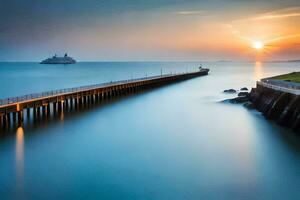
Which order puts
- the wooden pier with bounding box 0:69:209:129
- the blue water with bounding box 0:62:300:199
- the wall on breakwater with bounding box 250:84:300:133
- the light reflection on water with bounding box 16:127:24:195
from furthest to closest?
the wooden pier with bounding box 0:69:209:129 → the wall on breakwater with bounding box 250:84:300:133 → the light reflection on water with bounding box 16:127:24:195 → the blue water with bounding box 0:62:300:199

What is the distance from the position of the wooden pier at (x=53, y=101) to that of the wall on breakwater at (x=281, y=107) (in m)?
20.9

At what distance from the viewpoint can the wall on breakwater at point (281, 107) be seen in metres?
29.6

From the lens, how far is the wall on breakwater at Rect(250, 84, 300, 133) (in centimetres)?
2958

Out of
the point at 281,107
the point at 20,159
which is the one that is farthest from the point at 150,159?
the point at 281,107

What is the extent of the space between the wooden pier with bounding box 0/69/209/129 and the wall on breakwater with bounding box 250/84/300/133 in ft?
68.5

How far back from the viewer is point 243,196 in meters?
17.0

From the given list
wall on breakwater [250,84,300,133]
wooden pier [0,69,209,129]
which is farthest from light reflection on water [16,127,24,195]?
wall on breakwater [250,84,300,133]

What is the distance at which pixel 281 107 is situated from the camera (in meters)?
33.5

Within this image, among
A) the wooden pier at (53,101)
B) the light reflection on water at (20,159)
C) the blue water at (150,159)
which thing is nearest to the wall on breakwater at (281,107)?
the blue water at (150,159)

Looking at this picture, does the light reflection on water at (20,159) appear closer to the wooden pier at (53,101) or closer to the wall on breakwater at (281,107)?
the wooden pier at (53,101)

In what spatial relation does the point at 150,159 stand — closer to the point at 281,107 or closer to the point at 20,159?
the point at 20,159

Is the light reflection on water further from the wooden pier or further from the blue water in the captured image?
the wooden pier

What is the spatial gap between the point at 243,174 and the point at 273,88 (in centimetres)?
2089

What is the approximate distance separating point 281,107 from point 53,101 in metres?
22.4
